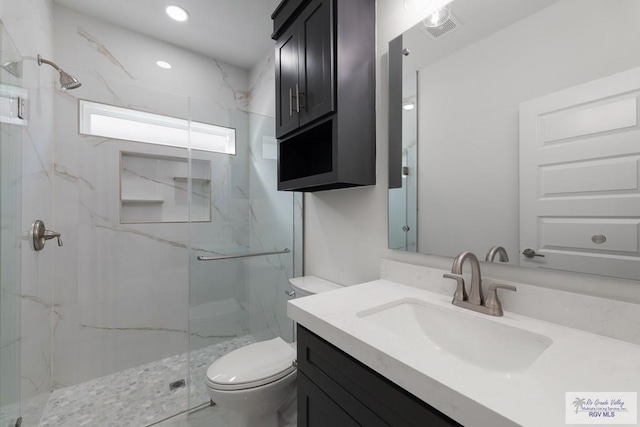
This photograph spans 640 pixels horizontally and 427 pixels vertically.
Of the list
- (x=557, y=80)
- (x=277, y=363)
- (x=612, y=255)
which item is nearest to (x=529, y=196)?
(x=612, y=255)

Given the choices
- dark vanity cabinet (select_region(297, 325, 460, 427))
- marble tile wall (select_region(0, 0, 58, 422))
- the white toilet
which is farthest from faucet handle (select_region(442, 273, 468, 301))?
marble tile wall (select_region(0, 0, 58, 422))

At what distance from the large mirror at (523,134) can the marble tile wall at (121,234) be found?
1.30 m

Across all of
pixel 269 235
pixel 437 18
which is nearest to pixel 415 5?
pixel 437 18

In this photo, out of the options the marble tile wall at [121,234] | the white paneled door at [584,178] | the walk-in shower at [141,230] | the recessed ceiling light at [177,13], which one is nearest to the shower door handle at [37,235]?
the walk-in shower at [141,230]

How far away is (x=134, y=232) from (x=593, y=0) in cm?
264

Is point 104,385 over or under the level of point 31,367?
under

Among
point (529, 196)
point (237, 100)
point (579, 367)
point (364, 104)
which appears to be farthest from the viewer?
point (237, 100)

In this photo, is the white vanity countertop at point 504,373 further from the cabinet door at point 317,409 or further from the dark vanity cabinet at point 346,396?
the cabinet door at point 317,409

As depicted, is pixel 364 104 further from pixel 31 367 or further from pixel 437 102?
pixel 31 367

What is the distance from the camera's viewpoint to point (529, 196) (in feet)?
2.76

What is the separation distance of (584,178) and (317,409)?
104 centimetres

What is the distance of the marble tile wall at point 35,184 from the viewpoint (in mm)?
1244

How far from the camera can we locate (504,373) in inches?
27.3

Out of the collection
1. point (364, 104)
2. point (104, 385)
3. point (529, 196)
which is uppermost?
point (364, 104)
